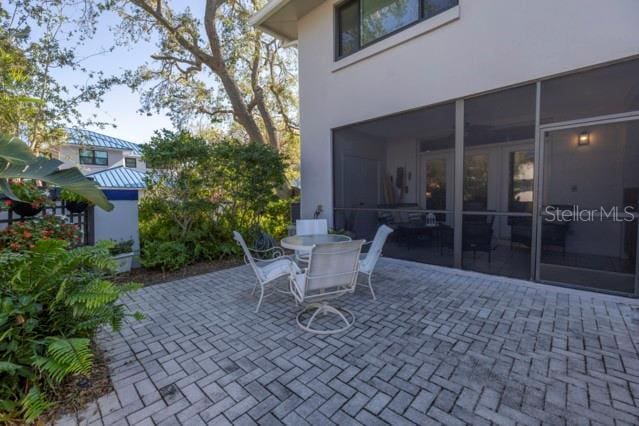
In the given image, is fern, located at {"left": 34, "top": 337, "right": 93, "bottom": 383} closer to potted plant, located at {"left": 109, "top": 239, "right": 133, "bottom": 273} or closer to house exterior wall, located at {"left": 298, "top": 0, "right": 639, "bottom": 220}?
potted plant, located at {"left": 109, "top": 239, "right": 133, "bottom": 273}

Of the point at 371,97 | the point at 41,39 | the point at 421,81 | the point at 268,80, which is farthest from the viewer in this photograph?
the point at 268,80

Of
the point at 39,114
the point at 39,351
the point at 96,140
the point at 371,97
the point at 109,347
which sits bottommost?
the point at 109,347

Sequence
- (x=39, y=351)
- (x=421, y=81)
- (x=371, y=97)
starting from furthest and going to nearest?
(x=371, y=97) < (x=421, y=81) < (x=39, y=351)

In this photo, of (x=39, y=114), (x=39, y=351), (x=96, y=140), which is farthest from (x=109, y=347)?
(x=96, y=140)

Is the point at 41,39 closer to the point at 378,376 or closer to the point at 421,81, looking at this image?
the point at 421,81

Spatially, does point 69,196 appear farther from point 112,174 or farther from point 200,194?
point 112,174

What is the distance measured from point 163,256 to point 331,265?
12.9ft

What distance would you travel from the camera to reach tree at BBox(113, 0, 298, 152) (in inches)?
403

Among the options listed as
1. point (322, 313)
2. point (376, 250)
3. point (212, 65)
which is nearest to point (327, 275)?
point (322, 313)

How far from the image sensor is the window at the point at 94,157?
19861 mm

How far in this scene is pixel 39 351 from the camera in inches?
81.6

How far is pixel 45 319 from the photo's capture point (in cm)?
224

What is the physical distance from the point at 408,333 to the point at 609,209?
11.6ft

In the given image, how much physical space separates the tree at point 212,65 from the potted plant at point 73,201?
7.54 meters
